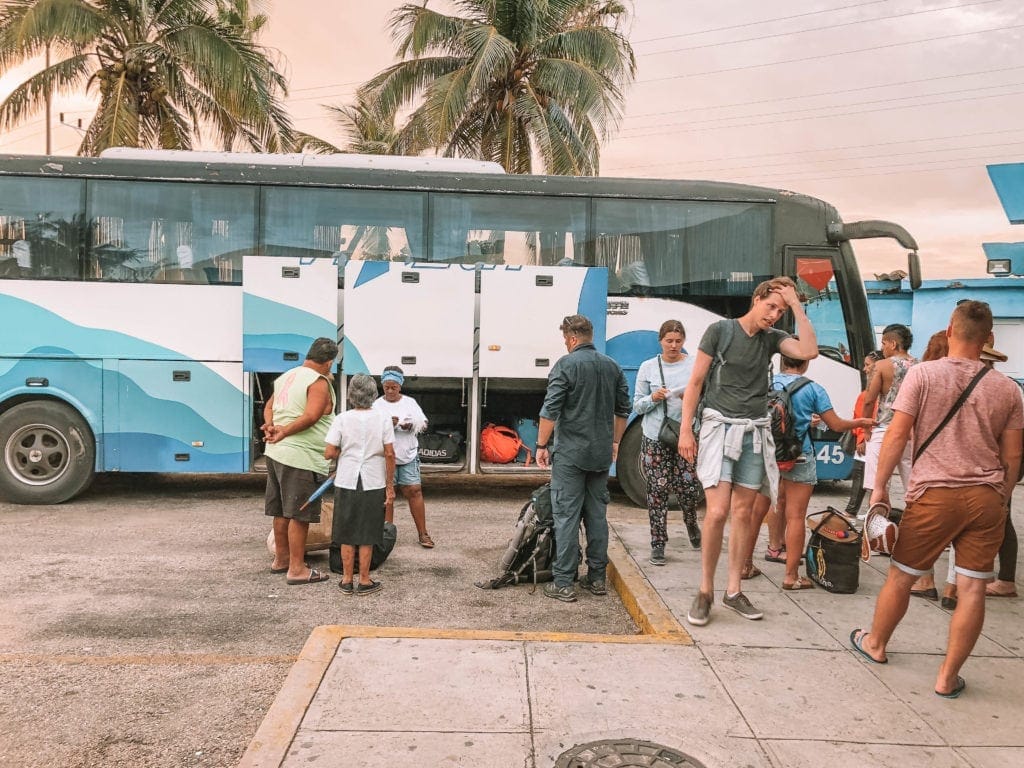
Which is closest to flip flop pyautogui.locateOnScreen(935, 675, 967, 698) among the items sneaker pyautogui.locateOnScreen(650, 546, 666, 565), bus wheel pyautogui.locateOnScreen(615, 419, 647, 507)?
sneaker pyautogui.locateOnScreen(650, 546, 666, 565)

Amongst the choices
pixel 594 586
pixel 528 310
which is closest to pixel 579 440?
pixel 594 586

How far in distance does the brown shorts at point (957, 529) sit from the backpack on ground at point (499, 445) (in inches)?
229

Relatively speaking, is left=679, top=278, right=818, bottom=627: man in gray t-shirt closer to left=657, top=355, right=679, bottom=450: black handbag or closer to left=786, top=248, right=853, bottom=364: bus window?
left=657, top=355, right=679, bottom=450: black handbag

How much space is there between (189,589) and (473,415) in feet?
12.9

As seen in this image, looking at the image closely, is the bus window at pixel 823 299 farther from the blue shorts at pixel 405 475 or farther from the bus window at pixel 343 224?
the blue shorts at pixel 405 475

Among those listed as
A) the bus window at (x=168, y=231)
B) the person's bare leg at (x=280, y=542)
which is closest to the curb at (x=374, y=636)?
the person's bare leg at (x=280, y=542)

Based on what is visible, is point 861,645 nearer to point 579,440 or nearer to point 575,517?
point 575,517

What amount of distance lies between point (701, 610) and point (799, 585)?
1209mm

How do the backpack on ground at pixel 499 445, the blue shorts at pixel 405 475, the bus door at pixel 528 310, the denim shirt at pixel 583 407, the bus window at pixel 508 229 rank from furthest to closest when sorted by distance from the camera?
the backpack on ground at pixel 499 445, the bus window at pixel 508 229, the bus door at pixel 528 310, the blue shorts at pixel 405 475, the denim shirt at pixel 583 407

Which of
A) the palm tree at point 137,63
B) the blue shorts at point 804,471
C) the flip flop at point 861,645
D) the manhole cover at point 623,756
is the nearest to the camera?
the manhole cover at point 623,756

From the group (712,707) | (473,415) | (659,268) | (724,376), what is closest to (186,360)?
(473,415)

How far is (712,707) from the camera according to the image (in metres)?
3.80

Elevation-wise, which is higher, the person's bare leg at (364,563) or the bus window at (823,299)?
the bus window at (823,299)

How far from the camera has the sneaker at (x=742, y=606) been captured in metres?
5.03
